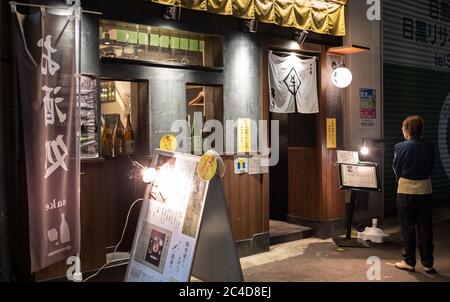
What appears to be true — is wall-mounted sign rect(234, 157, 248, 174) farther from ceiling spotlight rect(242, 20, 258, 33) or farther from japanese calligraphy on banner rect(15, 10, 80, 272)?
japanese calligraphy on banner rect(15, 10, 80, 272)

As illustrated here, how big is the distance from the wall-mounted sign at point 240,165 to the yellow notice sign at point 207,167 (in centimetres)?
346

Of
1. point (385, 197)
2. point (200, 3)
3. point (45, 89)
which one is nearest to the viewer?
point (45, 89)

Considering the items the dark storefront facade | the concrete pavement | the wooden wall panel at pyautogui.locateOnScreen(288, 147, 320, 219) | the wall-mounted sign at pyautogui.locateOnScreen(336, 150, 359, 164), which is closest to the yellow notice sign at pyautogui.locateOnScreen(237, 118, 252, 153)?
the dark storefront facade

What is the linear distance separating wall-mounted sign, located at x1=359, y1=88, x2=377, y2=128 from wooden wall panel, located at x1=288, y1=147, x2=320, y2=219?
1645mm

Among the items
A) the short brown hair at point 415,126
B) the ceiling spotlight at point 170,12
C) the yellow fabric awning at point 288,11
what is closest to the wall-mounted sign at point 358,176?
the short brown hair at point 415,126

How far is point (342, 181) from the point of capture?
1030cm

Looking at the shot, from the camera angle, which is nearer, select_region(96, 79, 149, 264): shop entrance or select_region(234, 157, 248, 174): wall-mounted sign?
select_region(96, 79, 149, 264): shop entrance

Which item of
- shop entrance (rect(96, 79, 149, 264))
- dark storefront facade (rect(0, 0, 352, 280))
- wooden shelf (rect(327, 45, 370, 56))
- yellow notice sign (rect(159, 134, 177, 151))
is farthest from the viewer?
wooden shelf (rect(327, 45, 370, 56))

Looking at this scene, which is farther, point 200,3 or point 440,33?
point 440,33

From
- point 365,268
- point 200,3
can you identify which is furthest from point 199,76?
point 365,268

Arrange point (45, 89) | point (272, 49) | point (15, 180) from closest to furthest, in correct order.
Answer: point (45, 89) < point (15, 180) < point (272, 49)

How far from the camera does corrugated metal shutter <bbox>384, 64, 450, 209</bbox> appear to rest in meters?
13.3
